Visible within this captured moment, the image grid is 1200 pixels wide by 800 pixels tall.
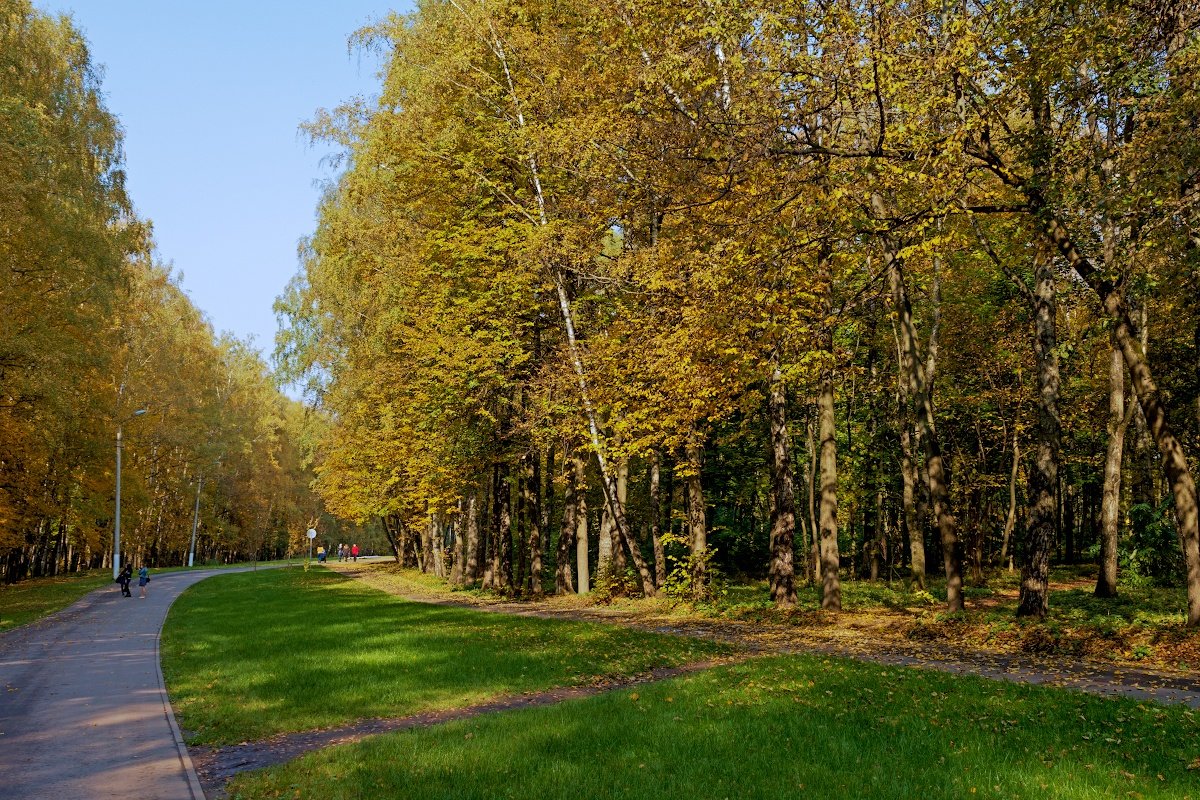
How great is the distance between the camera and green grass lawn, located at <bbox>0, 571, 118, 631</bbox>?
2561cm

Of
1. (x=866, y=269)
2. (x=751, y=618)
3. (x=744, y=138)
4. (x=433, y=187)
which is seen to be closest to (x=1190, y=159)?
(x=744, y=138)

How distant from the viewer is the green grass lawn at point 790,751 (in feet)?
22.0

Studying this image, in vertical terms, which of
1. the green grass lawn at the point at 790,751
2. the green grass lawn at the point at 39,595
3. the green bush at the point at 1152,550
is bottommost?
the green grass lawn at the point at 39,595

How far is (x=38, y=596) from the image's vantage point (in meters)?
33.3

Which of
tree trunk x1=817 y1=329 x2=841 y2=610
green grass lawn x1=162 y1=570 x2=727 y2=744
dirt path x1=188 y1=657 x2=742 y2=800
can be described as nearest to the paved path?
dirt path x1=188 y1=657 x2=742 y2=800

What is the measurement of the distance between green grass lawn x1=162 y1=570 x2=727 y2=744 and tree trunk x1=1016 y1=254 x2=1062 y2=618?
6312 mm

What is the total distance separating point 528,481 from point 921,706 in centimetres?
2040

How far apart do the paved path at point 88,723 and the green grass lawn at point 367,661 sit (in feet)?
1.75

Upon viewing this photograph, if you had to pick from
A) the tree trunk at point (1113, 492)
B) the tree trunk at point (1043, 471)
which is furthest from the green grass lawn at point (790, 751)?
the tree trunk at point (1113, 492)

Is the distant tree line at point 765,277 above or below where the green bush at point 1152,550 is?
above

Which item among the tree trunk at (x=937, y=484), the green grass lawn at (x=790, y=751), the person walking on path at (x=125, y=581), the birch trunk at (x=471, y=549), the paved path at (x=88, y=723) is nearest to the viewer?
the green grass lawn at (x=790, y=751)

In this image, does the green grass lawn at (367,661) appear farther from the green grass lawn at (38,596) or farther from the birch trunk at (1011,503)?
the birch trunk at (1011,503)

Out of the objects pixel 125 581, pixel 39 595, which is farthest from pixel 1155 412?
pixel 39 595

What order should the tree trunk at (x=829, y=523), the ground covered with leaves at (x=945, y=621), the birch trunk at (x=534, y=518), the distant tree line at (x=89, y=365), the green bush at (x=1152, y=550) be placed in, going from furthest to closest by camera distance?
1. the birch trunk at (x=534, y=518)
2. the distant tree line at (x=89, y=365)
3. the green bush at (x=1152, y=550)
4. the tree trunk at (x=829, y=523)
5. the ground covered with leaves at (x=945, y=621)
